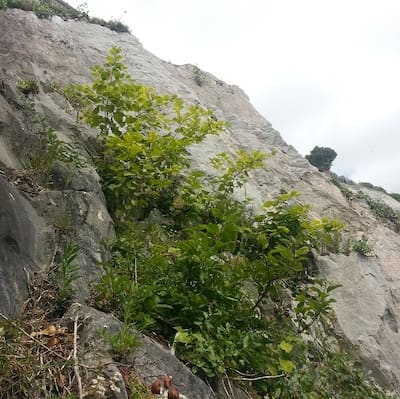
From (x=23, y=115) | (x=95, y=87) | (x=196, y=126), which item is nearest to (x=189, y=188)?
(x=196, y=126)

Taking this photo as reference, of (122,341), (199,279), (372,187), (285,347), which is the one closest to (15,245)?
(122,341)

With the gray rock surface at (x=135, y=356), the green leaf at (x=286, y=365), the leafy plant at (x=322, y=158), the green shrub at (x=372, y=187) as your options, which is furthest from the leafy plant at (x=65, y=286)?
the leafy plant at (x=322, y=158)

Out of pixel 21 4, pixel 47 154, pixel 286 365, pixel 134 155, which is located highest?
pixel 21 4

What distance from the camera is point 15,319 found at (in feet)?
10.2

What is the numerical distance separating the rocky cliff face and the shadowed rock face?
0.01m

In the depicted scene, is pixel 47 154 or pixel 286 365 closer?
pixel 286 365

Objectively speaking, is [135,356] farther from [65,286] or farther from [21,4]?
[21,4]

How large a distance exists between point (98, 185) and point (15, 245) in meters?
2.02

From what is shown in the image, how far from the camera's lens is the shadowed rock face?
3.32 m

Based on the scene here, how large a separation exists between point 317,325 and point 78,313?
4.05 m

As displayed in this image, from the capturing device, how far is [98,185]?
558cm

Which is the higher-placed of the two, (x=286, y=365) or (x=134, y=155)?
A: (x=134, y=155)

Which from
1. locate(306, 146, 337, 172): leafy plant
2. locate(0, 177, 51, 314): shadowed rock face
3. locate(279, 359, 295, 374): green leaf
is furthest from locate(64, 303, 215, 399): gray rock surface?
locate(306, 146, 337, 172): leafy plant

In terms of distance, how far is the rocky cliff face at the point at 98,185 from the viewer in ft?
13.3
